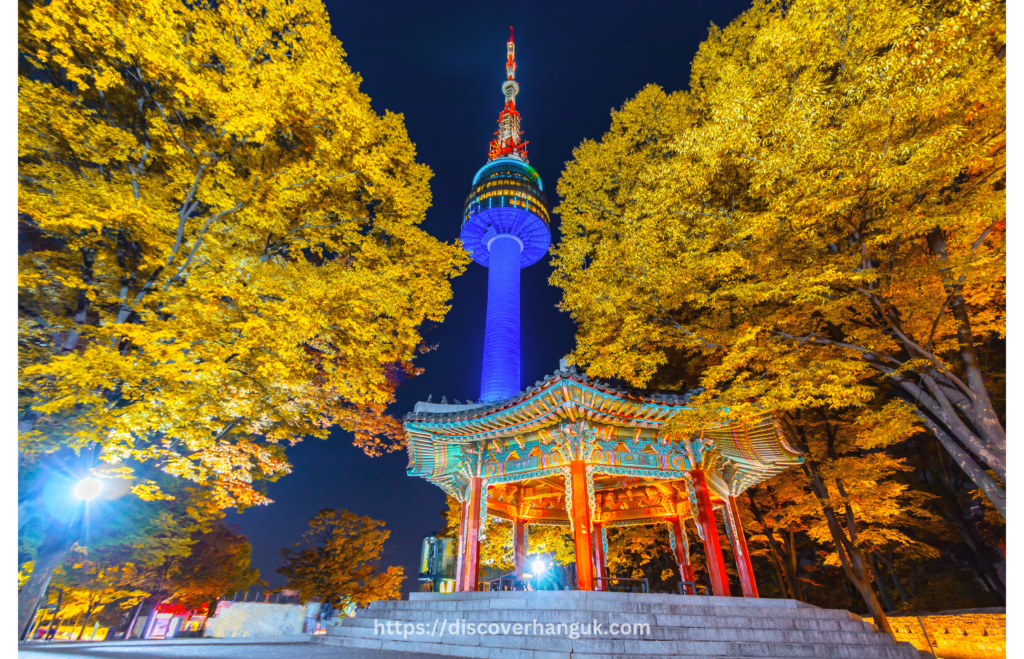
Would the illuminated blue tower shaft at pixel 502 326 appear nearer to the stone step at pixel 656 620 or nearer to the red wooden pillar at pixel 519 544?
the red wooden pillar at pixel 519 544

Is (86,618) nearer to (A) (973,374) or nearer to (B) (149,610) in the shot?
(B) (149,610)

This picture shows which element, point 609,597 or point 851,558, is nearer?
point 609,597

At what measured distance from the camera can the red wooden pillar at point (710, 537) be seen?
11.3 metres

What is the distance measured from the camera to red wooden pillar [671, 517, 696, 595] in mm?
13672

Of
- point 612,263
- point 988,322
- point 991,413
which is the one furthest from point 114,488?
point 988,322

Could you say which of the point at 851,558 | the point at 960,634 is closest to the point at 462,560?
the point at 851,558

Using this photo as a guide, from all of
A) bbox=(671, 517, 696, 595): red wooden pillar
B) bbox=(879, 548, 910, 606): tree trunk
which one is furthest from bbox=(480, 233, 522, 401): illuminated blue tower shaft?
bbox=(879, 548, 910, 606): tree trunk

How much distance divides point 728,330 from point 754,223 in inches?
131

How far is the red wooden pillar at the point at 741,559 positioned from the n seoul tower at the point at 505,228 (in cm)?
1847

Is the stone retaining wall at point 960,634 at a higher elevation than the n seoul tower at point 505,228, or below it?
below

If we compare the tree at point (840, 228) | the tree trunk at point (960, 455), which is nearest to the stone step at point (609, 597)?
the tree at point (840, 228)

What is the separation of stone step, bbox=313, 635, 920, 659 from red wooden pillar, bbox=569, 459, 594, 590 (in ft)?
7.65

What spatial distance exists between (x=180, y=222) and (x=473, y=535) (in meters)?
10.9

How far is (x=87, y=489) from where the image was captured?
7.54m
